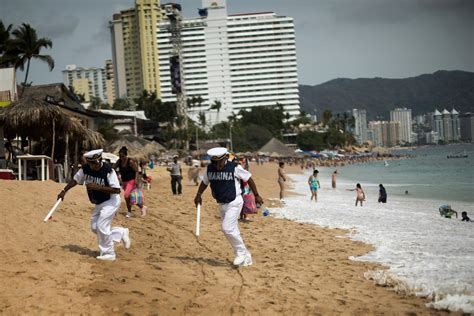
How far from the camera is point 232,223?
22.7 ft

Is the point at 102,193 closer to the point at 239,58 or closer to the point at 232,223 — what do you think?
the point at 232,223

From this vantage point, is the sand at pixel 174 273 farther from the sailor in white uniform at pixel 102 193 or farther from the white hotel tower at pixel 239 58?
the white hotel tower at pixel 239 58

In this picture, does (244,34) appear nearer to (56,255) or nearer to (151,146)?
(151,146)

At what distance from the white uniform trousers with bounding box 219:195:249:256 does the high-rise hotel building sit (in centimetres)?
16644

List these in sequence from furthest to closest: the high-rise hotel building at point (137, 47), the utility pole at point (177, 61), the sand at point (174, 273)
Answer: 1. the high-rise hotel building at point (137, 47)
2. the utility pole at point (177, 61)
3. the sand at point (174, 273)

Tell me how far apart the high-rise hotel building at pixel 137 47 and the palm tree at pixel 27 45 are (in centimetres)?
13233

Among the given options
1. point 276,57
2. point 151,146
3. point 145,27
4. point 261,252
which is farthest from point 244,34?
point 261,252

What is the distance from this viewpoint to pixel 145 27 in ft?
572

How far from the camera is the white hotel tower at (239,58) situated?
541ft

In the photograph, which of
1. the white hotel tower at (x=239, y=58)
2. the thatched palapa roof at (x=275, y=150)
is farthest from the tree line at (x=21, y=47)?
the white hotel tower at (x=239, y=58)

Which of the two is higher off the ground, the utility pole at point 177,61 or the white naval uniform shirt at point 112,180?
the utility pole at point 177,61

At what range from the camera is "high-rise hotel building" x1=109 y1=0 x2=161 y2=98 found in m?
174

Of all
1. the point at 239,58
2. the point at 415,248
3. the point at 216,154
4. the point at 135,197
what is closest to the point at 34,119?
the point at 135,197

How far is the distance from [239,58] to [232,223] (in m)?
162
